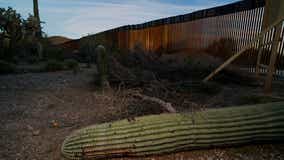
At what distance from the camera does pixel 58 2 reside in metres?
9.09

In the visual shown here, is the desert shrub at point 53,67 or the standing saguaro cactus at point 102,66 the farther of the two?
the desert shrub at point 53,67

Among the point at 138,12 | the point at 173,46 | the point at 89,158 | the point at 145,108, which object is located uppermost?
the point at 138,12

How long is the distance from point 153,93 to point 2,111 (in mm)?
1977

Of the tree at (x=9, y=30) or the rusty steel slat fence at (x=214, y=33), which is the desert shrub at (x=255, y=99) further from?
the tree at (x=9, y=30)

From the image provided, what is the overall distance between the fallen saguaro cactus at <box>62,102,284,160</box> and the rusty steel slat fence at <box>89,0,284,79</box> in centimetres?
197

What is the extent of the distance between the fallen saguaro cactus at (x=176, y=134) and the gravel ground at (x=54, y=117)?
0.10m

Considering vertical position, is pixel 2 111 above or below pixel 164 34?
below

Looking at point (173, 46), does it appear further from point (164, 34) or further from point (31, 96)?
point (31, 96)

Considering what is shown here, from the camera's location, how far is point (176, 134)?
1.58 m

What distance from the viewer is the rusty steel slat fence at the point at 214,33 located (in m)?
4.52

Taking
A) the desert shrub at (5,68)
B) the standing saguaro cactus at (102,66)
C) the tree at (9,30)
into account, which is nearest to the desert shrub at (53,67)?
the desert shrub at (5,68)

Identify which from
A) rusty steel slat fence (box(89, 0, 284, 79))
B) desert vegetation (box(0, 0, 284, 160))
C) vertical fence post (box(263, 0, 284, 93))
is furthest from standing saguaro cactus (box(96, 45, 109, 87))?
vertical fence post (box(263, 0, 284, 93))

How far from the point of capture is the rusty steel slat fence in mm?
4516

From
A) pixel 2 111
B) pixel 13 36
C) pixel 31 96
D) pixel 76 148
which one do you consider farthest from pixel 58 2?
pixel 76 148
